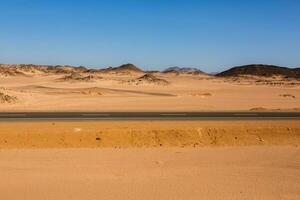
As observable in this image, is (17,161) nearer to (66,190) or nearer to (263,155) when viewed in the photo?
(66,190)

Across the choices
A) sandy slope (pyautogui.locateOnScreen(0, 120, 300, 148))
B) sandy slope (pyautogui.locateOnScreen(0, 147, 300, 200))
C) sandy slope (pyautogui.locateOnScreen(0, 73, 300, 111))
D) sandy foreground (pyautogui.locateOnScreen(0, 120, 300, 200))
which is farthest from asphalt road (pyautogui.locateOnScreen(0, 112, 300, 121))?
sandy slope (pyautogui.locateOnScreen(0, 147, 300, 200))

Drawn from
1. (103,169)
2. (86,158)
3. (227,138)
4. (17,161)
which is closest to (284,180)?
(103,169)

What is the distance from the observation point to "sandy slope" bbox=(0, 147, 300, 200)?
9.84m

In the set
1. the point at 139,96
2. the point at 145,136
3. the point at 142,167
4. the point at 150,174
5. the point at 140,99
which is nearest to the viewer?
the point at 150,174

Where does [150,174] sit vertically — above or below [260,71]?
below

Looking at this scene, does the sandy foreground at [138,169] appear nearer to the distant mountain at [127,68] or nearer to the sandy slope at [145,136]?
→ the sandy slope at [145,136]

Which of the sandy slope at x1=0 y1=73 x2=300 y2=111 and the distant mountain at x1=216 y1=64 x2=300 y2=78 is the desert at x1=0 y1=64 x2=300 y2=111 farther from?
the distant mountain at x1=216 y1=64 x2=300 y2=78

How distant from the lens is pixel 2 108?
33625 millimetres

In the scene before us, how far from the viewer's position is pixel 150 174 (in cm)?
1152

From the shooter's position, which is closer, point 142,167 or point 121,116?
point 142,167

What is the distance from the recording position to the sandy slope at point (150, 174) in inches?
387

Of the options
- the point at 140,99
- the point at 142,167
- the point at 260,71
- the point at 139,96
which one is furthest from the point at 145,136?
the point at 260,71

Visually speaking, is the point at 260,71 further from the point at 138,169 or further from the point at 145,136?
the point at 138,169

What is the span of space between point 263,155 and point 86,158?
501cm
